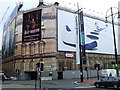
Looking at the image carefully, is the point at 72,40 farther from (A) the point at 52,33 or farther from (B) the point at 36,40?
(B) the point at 36,40

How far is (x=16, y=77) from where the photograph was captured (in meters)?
44.6

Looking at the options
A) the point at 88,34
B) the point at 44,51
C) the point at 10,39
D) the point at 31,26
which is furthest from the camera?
the point at 10,39

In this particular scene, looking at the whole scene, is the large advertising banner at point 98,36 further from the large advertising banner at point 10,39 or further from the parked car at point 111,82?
the parked car at point 111,82

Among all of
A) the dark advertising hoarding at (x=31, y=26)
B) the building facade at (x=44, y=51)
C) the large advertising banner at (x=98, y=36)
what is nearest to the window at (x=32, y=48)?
the building facade at (x=44, y=51)

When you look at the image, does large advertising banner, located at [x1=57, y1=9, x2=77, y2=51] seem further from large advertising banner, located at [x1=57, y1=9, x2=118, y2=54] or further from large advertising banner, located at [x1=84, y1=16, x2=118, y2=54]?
large advertising banner, located at [x1=84, y1=16, x2=118, y2=54]

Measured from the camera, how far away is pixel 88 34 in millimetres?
48844

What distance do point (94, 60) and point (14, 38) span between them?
84.8 feet

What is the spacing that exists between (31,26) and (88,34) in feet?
58.0

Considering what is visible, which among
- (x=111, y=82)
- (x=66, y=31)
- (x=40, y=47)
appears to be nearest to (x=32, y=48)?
(x=40, y=47)

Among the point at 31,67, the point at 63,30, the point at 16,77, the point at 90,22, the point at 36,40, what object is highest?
the point at 90,22

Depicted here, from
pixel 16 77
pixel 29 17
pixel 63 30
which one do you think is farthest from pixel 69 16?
pixel 16 77

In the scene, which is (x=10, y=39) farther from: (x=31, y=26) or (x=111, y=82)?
(x=111, y=82)

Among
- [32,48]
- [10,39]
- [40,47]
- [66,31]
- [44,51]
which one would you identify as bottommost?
[44,51]

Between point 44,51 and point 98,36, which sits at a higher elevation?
point 98,36
